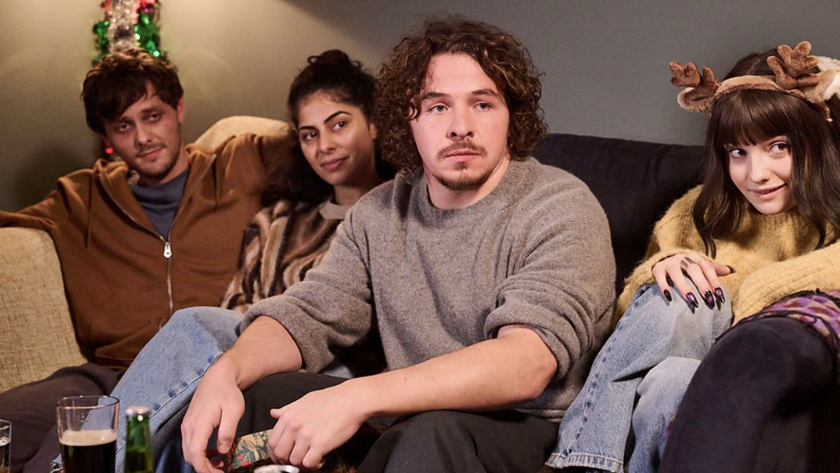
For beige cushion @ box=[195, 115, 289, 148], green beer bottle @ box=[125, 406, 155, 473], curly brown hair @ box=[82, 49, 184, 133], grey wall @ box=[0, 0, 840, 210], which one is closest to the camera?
green beer bottle @ box=[125, 406, 155, 473]

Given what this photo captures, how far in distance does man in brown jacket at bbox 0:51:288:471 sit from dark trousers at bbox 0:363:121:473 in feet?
0.25

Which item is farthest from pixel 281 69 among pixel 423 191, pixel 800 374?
pixel 800 374

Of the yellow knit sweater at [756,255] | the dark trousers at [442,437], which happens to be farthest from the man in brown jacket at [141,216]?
the yellow knit sweater at [756,255]

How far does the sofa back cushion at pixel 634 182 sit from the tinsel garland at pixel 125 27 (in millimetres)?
1902

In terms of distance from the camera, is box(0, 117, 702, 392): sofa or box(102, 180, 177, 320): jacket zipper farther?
box(102, 180, 177, 320): jacket zipper

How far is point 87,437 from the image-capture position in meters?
1.31

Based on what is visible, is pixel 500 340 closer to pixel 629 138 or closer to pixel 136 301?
pixel 629 138

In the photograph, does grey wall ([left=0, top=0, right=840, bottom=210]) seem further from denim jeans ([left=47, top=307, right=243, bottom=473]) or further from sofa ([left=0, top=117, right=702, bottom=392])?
denim jeans ([left=47, top=307, right=243, bottom=473])

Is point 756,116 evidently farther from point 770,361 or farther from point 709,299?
point 770,361

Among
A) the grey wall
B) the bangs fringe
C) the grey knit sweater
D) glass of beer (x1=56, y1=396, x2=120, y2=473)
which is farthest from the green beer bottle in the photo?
the grey wall

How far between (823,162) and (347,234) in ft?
2.94

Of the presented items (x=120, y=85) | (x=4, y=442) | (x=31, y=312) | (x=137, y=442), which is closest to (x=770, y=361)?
(x=137, y=442)

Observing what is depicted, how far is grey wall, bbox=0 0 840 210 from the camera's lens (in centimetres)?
241

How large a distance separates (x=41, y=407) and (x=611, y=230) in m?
1.27
